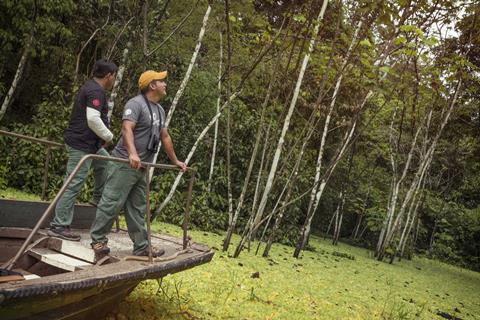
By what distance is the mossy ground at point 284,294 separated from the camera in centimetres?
495

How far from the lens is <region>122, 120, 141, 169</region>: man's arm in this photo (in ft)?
12.1

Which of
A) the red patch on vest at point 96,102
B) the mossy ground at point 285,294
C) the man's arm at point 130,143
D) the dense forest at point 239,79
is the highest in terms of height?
the dense forest at point 239,79

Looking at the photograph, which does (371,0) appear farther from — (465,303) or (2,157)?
(2,157)

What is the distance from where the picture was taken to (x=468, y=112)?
1603 cm

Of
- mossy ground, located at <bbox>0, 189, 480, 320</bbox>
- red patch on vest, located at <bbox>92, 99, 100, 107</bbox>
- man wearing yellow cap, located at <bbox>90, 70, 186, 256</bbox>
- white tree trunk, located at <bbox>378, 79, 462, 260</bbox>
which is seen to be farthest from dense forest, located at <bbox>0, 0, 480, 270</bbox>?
red patch on vest, located at <bbox>92, 99, 100, 107</bbox>

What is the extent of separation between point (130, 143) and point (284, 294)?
12.8 feet

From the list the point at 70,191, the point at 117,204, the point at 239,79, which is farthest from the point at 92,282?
the point at 239,79

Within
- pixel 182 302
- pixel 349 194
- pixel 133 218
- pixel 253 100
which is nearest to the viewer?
pixel 133 218

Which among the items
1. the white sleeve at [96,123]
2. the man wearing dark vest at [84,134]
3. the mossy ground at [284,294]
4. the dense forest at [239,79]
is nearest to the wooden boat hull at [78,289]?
the man wearing dark vest at [84,134]

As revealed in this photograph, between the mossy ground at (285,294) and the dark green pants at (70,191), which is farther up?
the dark green pants at (70,191)

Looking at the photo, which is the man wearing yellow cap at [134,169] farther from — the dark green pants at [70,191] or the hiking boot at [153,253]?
the dark green pants at [70,191]

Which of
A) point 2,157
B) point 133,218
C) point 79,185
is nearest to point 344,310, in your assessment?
point 133,218

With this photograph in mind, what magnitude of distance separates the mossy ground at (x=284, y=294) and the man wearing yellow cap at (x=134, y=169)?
81 cm

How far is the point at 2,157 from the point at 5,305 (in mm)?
9356
